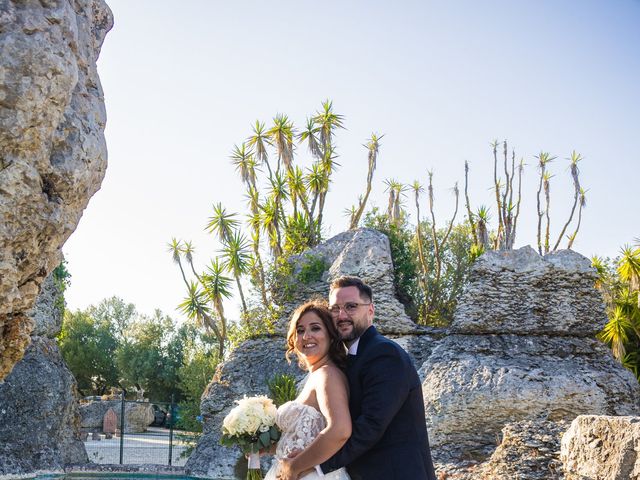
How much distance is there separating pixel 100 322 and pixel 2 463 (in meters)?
36.3

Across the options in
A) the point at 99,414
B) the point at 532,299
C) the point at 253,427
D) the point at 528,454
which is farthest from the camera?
the point at 99,414

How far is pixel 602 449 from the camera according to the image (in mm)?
7512

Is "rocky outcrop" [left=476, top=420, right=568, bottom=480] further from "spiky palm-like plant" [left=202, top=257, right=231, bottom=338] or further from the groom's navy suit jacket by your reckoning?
"spiky palm-like plant" [left=202, top=257, right=231, bottom=338]

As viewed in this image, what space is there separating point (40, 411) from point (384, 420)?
47.3ft

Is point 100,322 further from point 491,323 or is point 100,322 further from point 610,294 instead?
point 491,323

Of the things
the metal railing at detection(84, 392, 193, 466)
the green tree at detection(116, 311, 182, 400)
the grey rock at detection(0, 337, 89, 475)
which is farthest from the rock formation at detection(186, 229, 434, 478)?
the green tree at detection(116, 311, 182, 400)

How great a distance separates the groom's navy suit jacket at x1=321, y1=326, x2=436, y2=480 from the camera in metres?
3.67

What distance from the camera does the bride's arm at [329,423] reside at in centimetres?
368

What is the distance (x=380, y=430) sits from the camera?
3.63 meters

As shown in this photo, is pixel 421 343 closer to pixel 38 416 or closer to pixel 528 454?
pixel 528 454

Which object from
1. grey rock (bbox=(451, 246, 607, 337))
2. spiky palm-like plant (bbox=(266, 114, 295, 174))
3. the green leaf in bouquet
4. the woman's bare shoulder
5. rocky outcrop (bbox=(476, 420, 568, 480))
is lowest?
rocky outcrop (bbox=(476, 420, 568, 480))

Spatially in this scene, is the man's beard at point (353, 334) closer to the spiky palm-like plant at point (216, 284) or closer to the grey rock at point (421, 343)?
the grey rock at point (421, 343)

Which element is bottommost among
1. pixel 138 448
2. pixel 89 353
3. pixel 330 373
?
pixel 138 448

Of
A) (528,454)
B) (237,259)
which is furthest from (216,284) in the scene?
(528,454)
